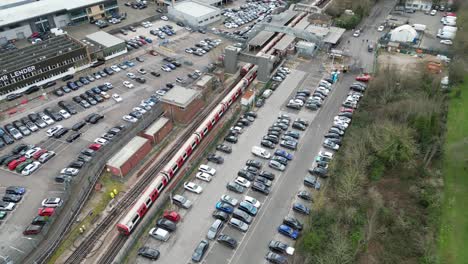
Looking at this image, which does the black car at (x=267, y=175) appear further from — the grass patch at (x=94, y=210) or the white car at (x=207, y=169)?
the grass patch at (x=94, y=210)

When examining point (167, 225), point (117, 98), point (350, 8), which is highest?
point (350, 8)

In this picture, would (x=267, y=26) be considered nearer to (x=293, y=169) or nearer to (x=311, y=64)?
(x=311, y=64)

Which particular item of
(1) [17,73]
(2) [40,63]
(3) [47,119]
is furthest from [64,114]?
(2) [40,63]

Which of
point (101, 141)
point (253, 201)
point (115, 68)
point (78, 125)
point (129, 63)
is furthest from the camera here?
point (129, 63)

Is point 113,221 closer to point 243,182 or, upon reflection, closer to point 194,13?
point 243,182

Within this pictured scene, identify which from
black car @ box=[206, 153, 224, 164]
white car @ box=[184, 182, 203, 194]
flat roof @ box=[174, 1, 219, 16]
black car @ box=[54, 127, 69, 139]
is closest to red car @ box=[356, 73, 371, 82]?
black car @ box=[206, 153, 224, 164]

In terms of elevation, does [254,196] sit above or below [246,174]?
below

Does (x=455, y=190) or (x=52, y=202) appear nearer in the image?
(x=52, y=202)
